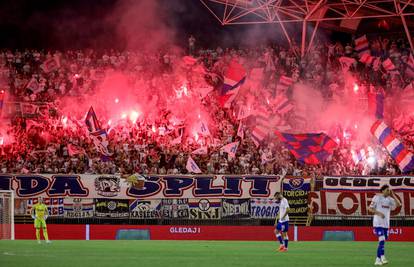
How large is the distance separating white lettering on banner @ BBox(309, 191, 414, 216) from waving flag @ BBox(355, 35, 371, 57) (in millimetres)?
12366

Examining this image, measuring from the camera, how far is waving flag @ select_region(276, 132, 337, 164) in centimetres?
3450

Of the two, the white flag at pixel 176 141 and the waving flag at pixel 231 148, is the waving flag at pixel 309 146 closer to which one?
the waving flag at pixel 231 148

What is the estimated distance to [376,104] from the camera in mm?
37594

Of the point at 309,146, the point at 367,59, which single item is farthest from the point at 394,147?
the point at 367,59

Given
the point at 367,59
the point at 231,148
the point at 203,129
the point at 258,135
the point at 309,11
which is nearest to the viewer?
the point at 231,148

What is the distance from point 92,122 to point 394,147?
13.0 metres

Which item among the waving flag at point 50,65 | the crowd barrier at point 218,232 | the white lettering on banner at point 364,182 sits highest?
the waving flag at point 50,65

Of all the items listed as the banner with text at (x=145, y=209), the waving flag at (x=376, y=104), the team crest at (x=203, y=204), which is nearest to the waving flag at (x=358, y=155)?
the waving flag at (x=376, y=104)

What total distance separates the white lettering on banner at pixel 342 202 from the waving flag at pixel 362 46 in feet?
40.6

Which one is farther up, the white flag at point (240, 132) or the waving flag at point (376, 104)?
the waving flag at point (376, 104)

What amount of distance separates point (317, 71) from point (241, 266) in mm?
24460

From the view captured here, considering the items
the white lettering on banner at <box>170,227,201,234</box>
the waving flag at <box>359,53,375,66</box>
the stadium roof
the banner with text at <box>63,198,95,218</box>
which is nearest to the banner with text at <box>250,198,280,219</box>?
the white lettering on banner at <box>170,227,201,234</box>

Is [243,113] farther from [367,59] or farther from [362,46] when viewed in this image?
[362,46]

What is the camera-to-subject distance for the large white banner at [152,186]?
32156 mm
